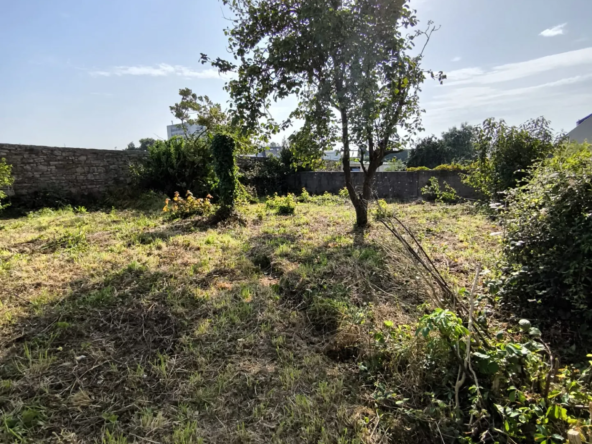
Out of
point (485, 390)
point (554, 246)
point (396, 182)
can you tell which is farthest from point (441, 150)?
point (485, 390)

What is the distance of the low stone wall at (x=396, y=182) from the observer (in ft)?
29.7

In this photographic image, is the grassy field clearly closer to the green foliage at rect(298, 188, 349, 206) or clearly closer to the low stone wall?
the green foliage at rect(298, 188, 349, 206)

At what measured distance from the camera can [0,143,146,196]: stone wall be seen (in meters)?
7.41

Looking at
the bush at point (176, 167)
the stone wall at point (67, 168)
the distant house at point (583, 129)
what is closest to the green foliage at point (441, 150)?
the distant house at point (583, 129)

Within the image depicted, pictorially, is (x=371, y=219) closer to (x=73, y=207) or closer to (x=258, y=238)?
(x=258, y=238)

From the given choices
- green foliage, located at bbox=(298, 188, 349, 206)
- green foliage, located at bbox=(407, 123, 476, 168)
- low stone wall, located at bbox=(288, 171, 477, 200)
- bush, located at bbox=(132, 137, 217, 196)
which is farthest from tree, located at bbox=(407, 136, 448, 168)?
bush, located at bbox=(132, 137, 217, 196)

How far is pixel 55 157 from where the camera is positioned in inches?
311

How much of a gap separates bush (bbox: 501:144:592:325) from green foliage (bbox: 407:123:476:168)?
74.6ft

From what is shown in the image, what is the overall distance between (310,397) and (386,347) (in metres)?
0.63

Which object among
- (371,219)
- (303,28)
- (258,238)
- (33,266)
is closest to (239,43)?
(303,28)

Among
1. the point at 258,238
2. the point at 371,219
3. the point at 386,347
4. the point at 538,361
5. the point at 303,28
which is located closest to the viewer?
the point at 538,361

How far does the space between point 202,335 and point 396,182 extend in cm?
855

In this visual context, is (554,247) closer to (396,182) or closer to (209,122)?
(396,182)

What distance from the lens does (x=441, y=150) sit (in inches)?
920
